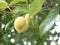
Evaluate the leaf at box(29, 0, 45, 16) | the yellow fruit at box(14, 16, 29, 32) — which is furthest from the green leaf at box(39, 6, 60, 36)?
the yellow fruit at box(14, 16, 29, 32)

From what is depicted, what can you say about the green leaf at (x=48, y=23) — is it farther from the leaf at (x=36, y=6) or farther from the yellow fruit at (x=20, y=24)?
the yellow fruit at (x=20, y=24)

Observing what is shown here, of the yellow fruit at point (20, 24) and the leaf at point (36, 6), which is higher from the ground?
the leaf at point (36, 6)

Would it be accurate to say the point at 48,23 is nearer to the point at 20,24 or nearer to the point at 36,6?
the point at 36,6

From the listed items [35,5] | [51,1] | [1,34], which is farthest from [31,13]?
[1,34]

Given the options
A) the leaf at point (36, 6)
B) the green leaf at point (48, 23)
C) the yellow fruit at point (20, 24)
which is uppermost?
the leaf at point (36, 6)

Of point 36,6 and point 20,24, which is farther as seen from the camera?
point 20,24

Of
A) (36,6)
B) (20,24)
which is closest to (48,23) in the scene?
(36,6)

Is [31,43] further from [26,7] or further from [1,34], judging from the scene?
[26,7]

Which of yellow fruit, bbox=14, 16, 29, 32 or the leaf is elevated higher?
the leaf

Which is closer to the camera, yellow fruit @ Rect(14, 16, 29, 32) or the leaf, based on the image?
the leaf

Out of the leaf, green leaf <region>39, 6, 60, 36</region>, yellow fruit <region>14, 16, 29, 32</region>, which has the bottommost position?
yellow fruit <region>14, 16, 29, 32</region>

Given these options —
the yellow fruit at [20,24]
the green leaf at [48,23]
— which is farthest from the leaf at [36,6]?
the yellow fruit at [20,24]

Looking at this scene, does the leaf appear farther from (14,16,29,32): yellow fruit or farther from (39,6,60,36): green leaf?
(14,16,29,32): yellow fruit
